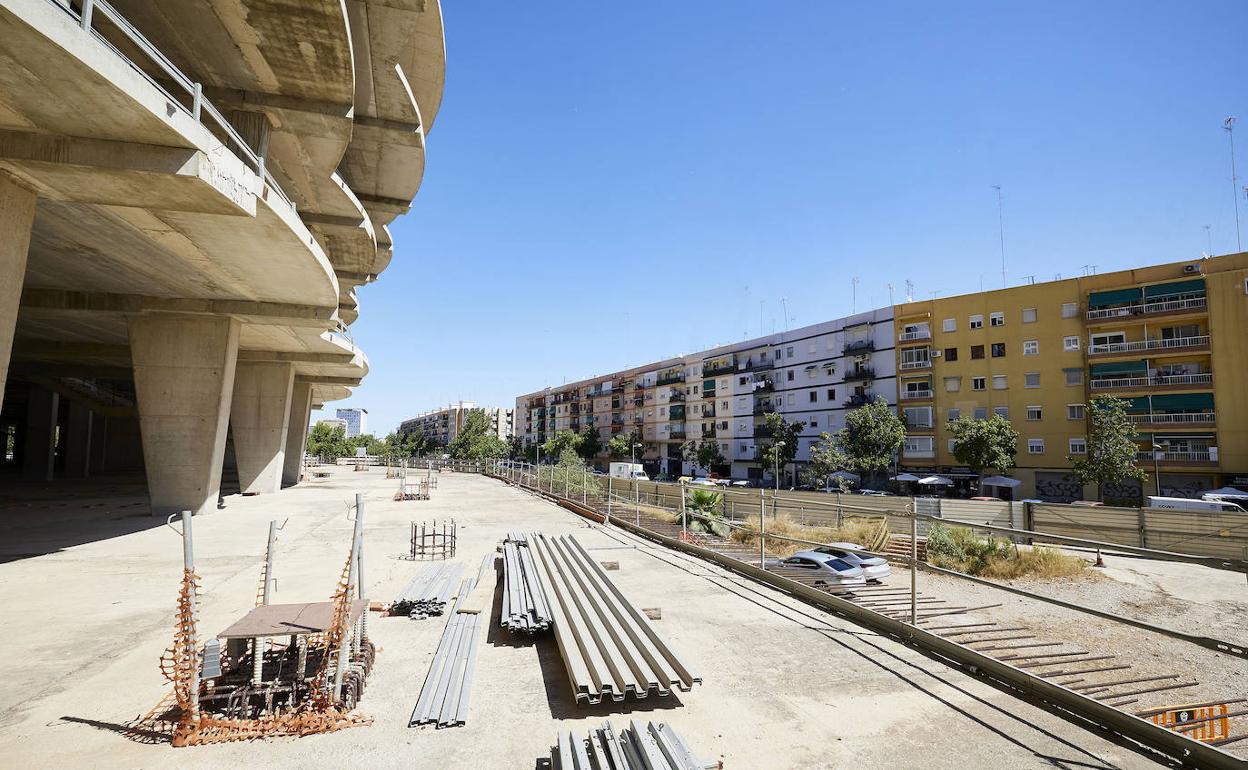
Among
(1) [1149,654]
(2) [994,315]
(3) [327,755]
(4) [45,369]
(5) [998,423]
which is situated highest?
(2) [994,315]

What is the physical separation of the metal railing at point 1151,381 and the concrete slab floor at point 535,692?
39.0 metres

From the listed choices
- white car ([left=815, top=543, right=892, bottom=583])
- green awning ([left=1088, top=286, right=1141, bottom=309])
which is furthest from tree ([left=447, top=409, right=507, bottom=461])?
white car ([left=815, top=543, right=892, bottom=583])

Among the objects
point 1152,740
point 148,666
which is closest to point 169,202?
point 148,666

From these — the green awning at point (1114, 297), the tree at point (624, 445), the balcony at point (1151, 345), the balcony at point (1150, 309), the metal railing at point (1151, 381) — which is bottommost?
the tree at point (624, 445)

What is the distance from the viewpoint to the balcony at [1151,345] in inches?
1362

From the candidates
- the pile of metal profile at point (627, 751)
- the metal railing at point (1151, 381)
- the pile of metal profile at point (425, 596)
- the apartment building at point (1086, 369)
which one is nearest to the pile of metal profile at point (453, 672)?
the pile of metal profile at point (425, 596)

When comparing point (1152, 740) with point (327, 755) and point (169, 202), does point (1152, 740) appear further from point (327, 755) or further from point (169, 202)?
point (169, 202)

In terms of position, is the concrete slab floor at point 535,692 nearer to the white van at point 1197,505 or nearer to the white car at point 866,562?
the white car at point 866,562

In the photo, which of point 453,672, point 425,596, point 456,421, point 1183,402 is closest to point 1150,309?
point 1183,402

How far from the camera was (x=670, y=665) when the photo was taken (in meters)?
6.17

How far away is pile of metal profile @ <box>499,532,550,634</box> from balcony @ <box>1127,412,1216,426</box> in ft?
134

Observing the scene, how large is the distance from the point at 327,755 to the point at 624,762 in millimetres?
2611

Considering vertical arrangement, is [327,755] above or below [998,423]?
below

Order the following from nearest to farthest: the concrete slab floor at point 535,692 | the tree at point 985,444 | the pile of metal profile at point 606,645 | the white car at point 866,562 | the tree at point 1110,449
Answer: the concrete slab floor at point 535,692
the pile of metal profile at point 606,645
the white car at point 866,562
the tree at point 1110,449
the tree at point 985,444
